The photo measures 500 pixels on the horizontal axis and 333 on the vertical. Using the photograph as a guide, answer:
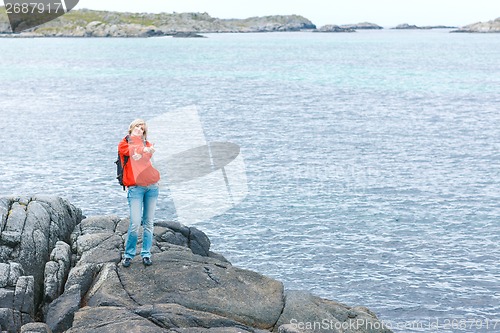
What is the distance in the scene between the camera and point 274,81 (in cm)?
10725

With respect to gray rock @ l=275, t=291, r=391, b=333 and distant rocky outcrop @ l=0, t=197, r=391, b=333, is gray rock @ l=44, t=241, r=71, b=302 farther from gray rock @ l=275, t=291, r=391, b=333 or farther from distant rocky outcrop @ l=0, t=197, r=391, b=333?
gray rock @ l=275, t=291, r=391, b=333

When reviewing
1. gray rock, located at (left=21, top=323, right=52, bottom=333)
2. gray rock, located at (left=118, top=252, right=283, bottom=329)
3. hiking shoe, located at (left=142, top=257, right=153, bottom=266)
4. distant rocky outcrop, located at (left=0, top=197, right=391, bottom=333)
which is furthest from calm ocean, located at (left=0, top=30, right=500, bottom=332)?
gray rock, located at (left=21, top=323, right=52, bottom=333)

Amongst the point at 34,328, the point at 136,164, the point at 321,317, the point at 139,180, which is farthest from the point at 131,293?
the point at 321,317

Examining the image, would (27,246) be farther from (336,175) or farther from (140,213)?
(336,175)

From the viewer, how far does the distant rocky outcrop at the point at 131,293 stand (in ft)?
48.3

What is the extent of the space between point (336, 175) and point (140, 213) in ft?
83.6

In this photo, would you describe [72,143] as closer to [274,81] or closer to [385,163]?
[385,163]

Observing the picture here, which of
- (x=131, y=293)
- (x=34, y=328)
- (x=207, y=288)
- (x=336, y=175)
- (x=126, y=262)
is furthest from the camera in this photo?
(x=336, y=175)

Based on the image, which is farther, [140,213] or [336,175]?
[336,175]

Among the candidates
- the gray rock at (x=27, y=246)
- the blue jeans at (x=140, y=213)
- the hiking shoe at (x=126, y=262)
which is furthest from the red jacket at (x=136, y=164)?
the gray rock at (x=27, y=246)

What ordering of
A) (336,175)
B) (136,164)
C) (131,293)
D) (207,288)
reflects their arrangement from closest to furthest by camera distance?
(131,293)
(136,164)
(207,288)
(336,175)

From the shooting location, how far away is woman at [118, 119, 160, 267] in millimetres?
15906

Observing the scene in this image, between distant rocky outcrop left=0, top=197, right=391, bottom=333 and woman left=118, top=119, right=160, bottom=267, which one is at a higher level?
woman left=118, top=119, right=160, bottom=267

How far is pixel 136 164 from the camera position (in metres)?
16.1
